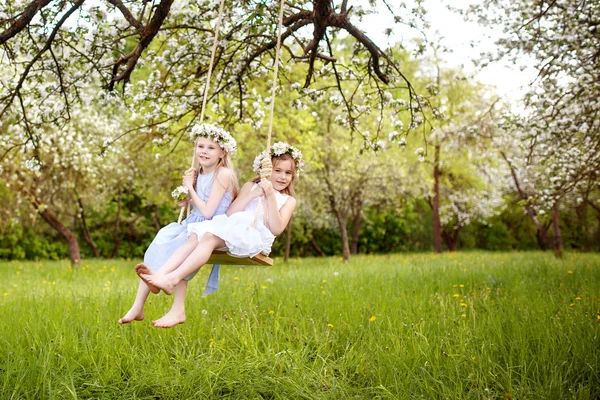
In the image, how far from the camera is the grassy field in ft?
15.6

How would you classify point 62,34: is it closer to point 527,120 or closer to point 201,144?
point 201,144

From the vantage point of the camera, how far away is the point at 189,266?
13.6 ft

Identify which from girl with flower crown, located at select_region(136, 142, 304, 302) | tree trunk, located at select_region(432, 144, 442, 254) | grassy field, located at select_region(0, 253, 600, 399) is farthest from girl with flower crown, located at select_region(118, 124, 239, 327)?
tree trunk, located at select_region(432, 144, 442, 254)

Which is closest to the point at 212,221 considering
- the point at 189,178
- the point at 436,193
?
the point at 189,178

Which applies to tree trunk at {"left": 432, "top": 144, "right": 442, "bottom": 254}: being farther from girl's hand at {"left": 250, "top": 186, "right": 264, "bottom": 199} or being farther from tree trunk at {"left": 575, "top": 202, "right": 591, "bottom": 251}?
girl's hand at {"left": 250, "top": 186, "right": 264, "bottom": 199}

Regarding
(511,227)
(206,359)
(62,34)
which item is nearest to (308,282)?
(206,359)

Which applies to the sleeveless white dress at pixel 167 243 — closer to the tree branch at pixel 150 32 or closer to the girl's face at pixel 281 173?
the girl's face at pixel 281 173

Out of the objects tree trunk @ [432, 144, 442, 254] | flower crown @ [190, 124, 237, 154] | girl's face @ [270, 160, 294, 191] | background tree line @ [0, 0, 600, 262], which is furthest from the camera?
tree trunk @ [432, 144, 442, 254]

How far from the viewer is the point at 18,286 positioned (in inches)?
400

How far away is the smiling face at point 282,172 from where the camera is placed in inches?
193

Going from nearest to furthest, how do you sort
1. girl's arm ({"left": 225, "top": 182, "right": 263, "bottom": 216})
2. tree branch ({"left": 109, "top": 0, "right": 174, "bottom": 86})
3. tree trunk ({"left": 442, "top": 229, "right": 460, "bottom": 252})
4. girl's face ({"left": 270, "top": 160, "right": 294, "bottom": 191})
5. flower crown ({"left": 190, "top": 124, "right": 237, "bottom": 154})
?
flower crown ({"left": 190, "top": 124, "right": 237, "bottom": 154})
girl's arm ({"left": 225, "top": 182, "right": 263, "bottom": 216})
girl's face ({"left": 270, "top": 160, "right": 294, "bottom": 191})
tree branch ({"left": 109, "top": 0, "right": 174, "bottom": 86})
tree trunk ({"left": 442, "top": 229, "right": 460, "bottom": 252})

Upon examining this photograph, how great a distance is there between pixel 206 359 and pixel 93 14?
3801mm

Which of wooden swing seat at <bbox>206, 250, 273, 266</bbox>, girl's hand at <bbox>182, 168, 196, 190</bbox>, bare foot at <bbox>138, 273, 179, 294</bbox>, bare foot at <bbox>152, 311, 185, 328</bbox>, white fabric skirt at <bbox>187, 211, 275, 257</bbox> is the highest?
girl's hand at <bbox>182, 168, 196, 190</bbox>

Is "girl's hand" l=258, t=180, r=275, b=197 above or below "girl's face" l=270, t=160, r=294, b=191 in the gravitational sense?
below
